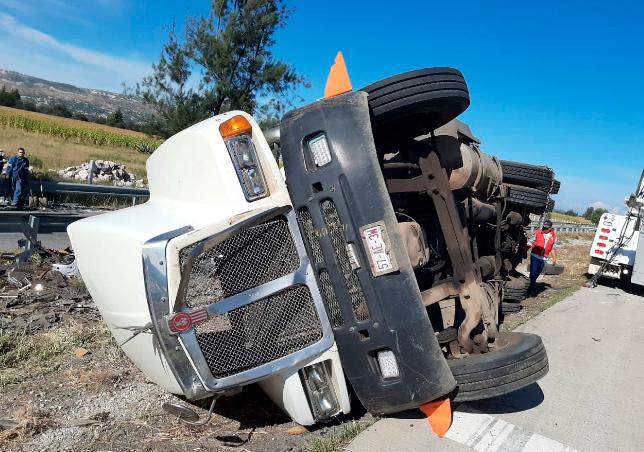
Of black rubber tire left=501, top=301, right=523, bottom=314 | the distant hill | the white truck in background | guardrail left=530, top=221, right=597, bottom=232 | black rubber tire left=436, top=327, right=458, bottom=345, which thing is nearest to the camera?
black rubber tire left=436, top=327, right=458, bottom=345

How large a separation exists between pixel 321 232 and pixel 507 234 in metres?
4.36

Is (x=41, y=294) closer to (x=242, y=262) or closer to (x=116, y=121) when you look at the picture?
(x=242, y=262)

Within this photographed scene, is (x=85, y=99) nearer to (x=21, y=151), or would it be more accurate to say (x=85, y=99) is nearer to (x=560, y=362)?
(x=21, y=151)

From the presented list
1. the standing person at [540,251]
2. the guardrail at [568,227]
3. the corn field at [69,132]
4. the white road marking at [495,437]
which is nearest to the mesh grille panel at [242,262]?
the white road marking at [495,437]

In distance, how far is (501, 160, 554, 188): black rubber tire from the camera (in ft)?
20.4

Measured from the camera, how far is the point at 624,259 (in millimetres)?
9930

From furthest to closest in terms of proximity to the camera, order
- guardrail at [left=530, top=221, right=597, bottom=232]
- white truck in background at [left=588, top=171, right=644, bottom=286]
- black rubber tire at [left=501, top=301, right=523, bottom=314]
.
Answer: guardrail at [left=530, top=221, right=597, bottom=232], white truck in background at [left=588, top=171, right=644, bottom=286], black rubber tire at [left=501, top=301, right=523, bottom=314]

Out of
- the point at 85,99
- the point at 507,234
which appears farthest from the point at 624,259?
the point at 85,99

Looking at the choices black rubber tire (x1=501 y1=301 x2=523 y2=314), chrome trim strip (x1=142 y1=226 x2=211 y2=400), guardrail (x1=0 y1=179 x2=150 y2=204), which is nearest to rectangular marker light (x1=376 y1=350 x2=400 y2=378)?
chrome trim strip (x1=142 y1=226 x2=211 y2=400)

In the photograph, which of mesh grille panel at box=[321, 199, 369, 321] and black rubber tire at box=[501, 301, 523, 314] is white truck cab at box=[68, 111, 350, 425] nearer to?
mesh grille panel at box=[321, 199, 369, 321]

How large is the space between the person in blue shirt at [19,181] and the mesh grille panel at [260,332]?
10.6 m

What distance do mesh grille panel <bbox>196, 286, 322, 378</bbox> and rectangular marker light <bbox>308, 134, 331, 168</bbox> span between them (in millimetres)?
682

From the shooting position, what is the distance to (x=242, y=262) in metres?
2.80

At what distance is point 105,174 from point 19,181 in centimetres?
906
